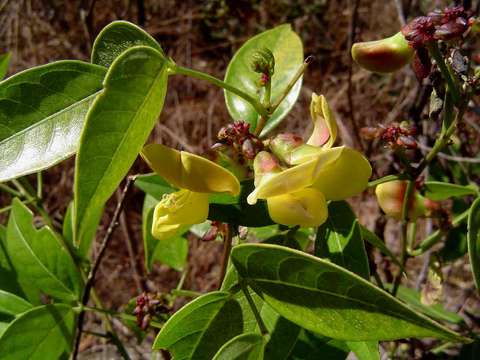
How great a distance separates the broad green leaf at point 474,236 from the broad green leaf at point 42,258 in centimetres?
67

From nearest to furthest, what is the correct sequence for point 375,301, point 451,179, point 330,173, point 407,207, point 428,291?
point 375,301 → point 330,173 → point 407,207 → point 428,291 → point 451,179

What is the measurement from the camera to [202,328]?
64cm

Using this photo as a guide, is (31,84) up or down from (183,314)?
up

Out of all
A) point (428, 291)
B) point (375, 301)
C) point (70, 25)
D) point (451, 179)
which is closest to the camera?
point (375, 301)

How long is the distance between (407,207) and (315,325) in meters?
0.35

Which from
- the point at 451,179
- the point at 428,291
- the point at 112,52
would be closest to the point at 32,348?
the point at 112,52

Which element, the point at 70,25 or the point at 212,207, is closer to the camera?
the point at 212,207

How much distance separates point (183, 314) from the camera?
622mm

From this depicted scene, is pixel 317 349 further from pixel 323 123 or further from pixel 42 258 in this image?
pixel 42 258

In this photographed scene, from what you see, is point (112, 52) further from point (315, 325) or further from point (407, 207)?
point (407, 207)

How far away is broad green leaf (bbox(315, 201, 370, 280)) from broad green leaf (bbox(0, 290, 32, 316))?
22.7 inches

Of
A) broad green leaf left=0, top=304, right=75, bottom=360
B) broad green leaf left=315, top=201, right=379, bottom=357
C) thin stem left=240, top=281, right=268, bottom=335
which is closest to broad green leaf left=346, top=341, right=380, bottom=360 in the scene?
broad green leaf left=315, top=201, right=379, bottom=357

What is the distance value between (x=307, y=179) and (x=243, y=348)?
18 cm

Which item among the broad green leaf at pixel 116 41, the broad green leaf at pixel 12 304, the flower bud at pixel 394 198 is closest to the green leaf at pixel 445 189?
the flower bud at pixel 394 198
